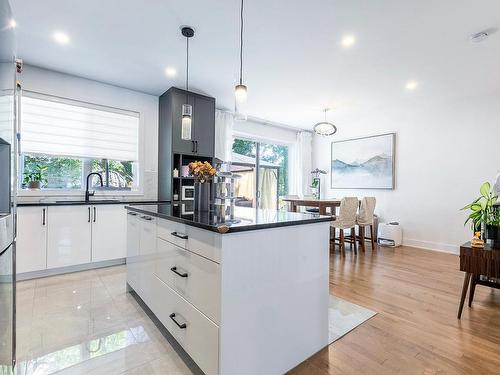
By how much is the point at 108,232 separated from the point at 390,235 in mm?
4985

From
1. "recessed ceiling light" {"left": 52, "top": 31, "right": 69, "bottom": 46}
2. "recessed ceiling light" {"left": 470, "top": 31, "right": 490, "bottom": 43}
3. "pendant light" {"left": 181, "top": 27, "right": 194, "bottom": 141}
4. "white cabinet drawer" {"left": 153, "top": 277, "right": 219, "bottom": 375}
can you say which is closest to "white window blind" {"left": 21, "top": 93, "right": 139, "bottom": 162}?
"recessed ceiling light" {"left": 52, "top": 31, "right": 69, "bottom": 46}

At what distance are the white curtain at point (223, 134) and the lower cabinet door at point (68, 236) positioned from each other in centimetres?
253

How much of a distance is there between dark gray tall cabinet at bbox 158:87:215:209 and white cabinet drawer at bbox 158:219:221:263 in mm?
2230

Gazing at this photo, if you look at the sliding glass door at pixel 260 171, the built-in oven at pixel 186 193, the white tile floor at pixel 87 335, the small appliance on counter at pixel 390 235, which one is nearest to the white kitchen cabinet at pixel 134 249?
the white tile floor at pixel 87 335

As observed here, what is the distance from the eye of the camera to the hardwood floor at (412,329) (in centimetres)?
161

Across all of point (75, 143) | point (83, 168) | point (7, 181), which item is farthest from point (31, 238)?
point (7, 181)

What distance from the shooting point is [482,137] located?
4.27m

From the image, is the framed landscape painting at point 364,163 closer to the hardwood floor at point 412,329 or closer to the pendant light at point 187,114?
the hardwood floor at point 412,329

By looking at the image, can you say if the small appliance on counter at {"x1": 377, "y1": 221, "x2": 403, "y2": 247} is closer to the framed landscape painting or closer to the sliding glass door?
the framed landscape painting

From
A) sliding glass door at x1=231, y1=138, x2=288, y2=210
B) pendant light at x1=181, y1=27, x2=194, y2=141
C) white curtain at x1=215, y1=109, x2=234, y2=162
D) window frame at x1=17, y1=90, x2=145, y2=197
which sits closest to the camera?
pendant light at x1=181, y1=27, x2=194, y2=141

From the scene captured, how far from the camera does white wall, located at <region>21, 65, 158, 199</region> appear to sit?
11.5 feet

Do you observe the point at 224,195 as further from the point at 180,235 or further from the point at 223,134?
the point at 223,134

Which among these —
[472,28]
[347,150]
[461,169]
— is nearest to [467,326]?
[472,28]

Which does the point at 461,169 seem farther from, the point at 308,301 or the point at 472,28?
the point at 308,301
